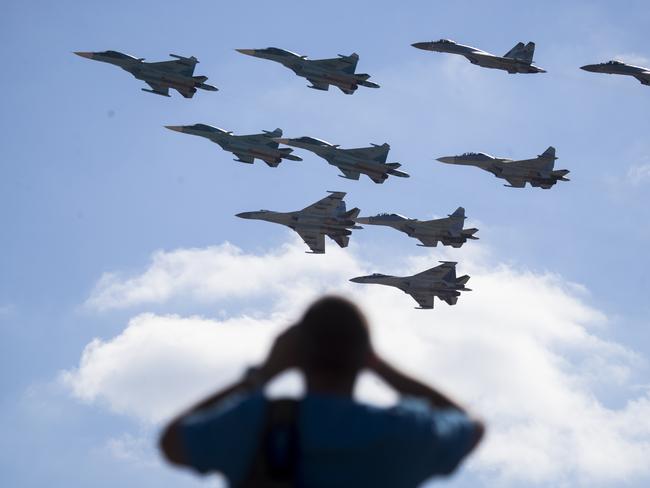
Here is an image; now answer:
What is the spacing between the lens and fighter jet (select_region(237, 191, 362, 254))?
9112 cm

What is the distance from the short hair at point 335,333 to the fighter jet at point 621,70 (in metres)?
86.5

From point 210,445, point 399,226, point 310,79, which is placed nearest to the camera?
point 210,445

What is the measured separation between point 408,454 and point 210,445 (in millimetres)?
1096

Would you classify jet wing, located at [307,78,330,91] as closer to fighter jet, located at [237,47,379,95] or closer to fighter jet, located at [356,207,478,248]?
fighter jet, located at [237,47,379,95]

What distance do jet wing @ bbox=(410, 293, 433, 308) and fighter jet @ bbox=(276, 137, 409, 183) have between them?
1378cm

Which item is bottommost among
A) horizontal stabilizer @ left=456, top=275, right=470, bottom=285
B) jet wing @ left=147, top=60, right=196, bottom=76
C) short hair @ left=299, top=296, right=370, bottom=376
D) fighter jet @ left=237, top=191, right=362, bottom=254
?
horizontal stabilizer @ left=456, top=275, right=470, bottom=285

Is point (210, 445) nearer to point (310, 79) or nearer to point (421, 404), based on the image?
point (421, 404)

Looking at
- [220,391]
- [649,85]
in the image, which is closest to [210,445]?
[220,391]

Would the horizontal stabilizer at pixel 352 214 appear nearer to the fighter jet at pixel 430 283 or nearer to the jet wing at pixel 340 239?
the jet wing at pixel 340 239

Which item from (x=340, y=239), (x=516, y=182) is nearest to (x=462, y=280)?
(x=516, y=182)

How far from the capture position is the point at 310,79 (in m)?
88.7

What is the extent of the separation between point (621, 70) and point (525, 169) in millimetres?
10281

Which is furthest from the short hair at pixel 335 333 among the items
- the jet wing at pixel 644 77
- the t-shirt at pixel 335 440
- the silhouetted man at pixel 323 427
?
the jet wing at pixel 644 77

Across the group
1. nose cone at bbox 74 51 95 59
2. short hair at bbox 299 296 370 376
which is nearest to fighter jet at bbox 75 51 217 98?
nose cone at bbox 74 51 95 59
